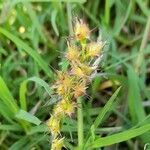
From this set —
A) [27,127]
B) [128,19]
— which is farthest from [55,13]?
[27,127]

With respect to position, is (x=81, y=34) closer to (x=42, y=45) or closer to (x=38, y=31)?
(x=38, y=31)

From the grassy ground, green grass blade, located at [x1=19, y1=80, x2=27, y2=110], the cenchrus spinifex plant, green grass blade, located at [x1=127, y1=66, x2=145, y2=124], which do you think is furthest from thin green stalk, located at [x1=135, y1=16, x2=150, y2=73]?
the cenchrus spinifex plant

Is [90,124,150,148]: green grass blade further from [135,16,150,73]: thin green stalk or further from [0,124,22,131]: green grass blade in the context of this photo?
[135,16,150,73]: thin green stalk

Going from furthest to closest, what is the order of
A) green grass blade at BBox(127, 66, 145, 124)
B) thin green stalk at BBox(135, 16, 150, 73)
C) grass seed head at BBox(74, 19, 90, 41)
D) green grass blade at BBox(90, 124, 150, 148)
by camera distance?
thin green stalk at BBox(135, 16, 150, 73) < green grass blade at BBox(127, 66, 145, 124) < green grass blade at BBox(90, 124, 150, 148) < grass seed head at BBox(74, 19, 90, 41)

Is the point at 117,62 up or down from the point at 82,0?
down

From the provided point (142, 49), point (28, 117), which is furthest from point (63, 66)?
point (142, 49)

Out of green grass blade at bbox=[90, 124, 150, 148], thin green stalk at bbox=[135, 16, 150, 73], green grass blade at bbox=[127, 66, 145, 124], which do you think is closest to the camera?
green grass blade at bbox=[90, 124, 150, 148]

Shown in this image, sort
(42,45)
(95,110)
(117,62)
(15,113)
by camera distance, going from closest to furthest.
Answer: (15,113), (95,110), (117,62), (42,45)

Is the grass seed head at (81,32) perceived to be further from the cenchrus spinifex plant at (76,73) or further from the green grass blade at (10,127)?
the green grass blade at (10,127)
